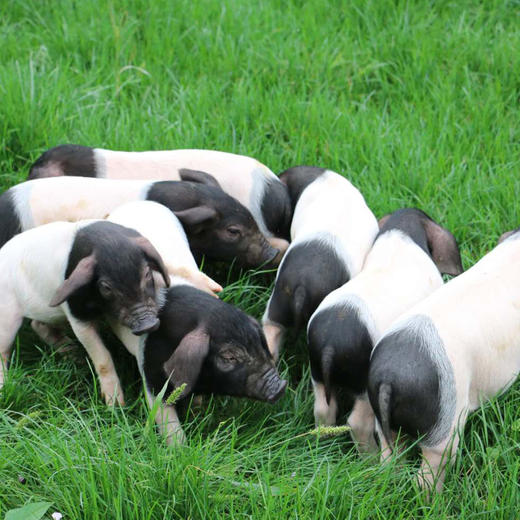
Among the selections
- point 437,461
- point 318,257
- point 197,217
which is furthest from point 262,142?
point 437,461

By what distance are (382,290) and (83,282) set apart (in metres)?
1.31

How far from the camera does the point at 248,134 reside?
575cm

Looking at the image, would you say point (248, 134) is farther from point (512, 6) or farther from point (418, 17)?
point (512, 6)

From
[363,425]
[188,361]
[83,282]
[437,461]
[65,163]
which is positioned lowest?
[363,425]

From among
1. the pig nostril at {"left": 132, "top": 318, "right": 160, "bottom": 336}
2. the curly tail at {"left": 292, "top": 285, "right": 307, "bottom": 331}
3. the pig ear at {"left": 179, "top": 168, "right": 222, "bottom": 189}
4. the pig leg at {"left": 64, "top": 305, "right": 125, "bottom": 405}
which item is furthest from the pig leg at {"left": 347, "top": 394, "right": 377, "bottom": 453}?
the pig ear at {"left": 179, "top": 168, "right": 222, "bottom": 189}

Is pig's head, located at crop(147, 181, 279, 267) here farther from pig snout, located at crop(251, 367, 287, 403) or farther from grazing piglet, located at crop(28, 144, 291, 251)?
pig snout, located at crop(251, 367, 287, 403)

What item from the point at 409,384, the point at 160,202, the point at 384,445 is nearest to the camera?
the point at 409,384

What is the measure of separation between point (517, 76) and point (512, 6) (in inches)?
38.2

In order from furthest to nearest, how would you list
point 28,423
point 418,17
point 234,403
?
point 418,17 < point 234,403 < point 28,423

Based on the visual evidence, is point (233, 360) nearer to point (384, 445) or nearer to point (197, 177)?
point (384, 445)

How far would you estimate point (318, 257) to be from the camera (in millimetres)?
4277

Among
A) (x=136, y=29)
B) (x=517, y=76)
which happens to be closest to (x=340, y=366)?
(x=517, y=76)

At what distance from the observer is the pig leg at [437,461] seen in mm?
3525

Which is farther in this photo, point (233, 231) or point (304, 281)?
point (233, 231)
